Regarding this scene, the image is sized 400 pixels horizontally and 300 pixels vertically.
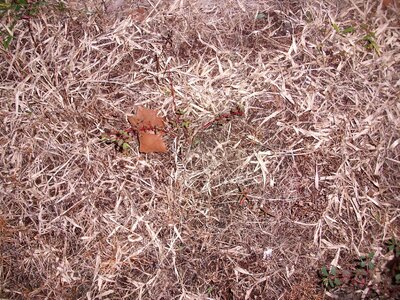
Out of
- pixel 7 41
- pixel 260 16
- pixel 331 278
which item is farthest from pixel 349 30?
pixel 7 41

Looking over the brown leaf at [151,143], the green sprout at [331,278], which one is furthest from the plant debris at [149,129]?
the green sprout at [331,278]

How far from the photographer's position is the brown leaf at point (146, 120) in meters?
2.70

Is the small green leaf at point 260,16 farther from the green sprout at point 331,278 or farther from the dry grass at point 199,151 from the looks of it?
the green sprout at point 331,278

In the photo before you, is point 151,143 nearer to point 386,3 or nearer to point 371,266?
point 371,266

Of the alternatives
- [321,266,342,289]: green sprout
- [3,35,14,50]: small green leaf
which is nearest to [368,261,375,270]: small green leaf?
[321,266,342,289]: green sprout

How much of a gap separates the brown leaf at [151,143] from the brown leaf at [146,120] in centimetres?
6

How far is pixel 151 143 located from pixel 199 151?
0.36 m

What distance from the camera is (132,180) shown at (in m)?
2.72

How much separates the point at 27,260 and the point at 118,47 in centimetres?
173

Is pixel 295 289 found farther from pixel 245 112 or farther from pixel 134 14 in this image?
pixel 134 14

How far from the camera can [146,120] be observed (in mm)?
2707

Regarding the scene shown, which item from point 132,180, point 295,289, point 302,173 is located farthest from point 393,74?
point 132,180

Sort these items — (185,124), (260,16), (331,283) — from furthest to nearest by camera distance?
1. (260,16)
2. (185,124)
3. (331,283)

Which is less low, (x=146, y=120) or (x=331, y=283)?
(x=146, y=120)
